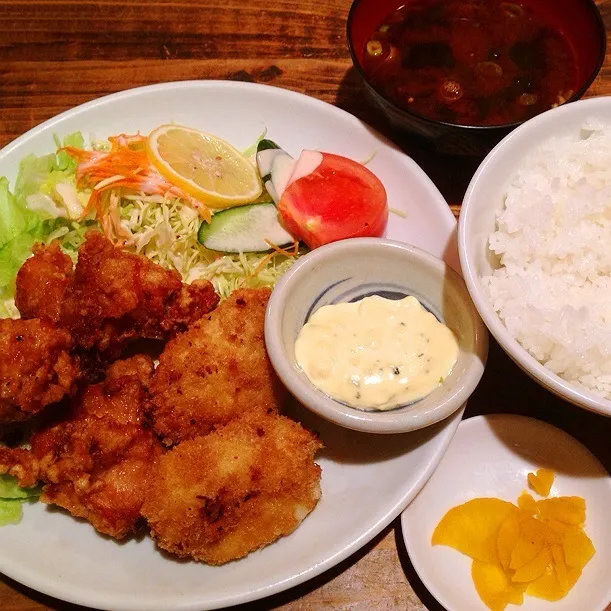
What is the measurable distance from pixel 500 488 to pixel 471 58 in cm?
189

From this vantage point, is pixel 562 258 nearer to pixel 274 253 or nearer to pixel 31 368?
pixel 274 253

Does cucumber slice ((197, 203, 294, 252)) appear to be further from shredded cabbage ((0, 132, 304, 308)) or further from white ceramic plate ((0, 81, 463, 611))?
white ceramic plate ((0, 81, 463, 611))

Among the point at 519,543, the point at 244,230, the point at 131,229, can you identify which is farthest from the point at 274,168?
the point at 519,543

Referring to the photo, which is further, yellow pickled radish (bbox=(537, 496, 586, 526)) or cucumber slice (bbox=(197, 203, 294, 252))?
cucumber slice (bbox=(197, 203, 294, 252))

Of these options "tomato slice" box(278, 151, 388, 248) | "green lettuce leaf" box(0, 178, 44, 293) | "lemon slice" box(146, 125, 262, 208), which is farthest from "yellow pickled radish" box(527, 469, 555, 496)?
"green lettuce leaf" box(0, 178, 44, 293)

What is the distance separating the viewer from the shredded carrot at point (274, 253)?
2.62 m

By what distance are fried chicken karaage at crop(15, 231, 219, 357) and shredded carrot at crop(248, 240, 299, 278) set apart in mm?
320

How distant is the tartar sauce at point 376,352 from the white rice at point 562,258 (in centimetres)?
28

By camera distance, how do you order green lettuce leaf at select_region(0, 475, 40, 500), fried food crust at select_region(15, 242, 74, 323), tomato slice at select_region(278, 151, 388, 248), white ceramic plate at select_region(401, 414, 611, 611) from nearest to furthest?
white ceramic plate at select_region(401, 414, 611, 611) < green lettuce leaf at select_region(0, 475, 40, 500) < fried food crust at select_region(15, 242, 74, 323) < tomato slice at select_region(278, 151, 388, 248)

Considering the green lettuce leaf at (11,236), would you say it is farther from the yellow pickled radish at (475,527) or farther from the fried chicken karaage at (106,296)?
the yellow pickled radish at (475,527)

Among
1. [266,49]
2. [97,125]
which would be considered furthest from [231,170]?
[266,49]

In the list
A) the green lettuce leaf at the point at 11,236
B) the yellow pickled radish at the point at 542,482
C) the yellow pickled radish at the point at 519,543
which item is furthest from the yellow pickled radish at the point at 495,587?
the green lettuce leaf at the point at 11,236

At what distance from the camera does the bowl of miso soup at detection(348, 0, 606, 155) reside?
8.34 feet

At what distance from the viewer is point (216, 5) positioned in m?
3.35
